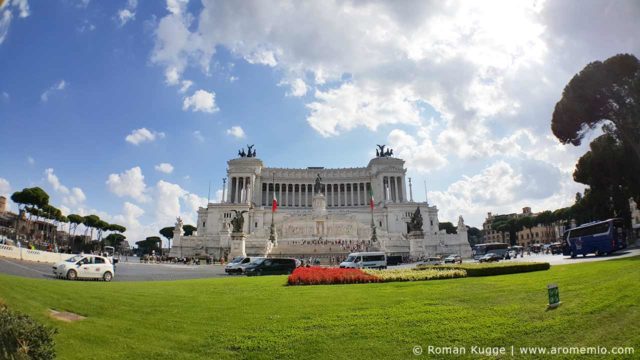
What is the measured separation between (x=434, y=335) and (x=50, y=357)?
297 inches

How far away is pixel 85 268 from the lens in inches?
940

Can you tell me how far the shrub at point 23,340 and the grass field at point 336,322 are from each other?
2.35 feet

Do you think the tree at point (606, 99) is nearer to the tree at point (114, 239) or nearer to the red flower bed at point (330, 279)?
the red flower bed at point (330, 279)

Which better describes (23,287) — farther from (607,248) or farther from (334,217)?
(334,217)

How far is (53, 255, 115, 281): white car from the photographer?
23197 mm

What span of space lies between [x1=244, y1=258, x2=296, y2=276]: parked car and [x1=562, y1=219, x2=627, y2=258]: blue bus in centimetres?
2737

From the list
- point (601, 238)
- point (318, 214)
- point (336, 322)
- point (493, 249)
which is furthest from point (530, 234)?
point (336, 322)

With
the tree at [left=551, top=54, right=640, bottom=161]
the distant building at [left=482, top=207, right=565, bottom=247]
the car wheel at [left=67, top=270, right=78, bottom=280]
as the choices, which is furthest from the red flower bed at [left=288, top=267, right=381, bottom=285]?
the distant building at [left=482, top=207, right=565, bottom=247]

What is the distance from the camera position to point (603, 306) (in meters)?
9.16

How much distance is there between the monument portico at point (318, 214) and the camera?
68.6 meters

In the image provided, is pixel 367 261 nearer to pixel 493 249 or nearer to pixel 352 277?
pixel 352 277

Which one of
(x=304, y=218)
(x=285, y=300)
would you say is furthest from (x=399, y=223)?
(x=285, y=300)

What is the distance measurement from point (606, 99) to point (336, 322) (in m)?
35.8

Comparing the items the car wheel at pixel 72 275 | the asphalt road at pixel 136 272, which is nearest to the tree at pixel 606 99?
the asphalt road at pixel 136 272
